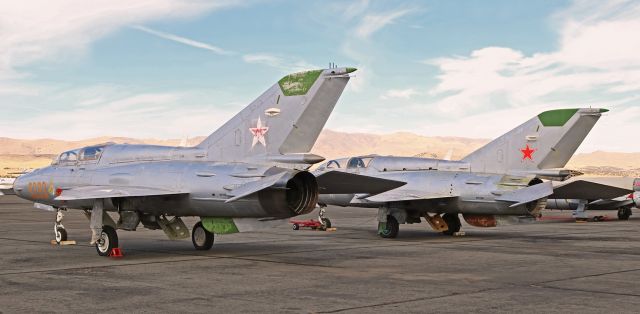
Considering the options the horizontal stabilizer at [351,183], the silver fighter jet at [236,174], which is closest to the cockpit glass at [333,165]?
the horizontal stabilizer at [351,183]

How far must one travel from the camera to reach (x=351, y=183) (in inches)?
596

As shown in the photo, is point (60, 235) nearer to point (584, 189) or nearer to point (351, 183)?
point (351, 183)

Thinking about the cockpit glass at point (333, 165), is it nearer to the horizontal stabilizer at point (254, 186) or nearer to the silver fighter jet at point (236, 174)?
the silver fighter jet at point (236, 174)

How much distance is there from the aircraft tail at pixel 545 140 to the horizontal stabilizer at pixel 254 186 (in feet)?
33.5

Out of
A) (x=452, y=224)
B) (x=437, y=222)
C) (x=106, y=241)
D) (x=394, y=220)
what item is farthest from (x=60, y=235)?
(x=452, y=224)

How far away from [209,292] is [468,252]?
8.48 m

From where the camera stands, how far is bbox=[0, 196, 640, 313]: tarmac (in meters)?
8.98

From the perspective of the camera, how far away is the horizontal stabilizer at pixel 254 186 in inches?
517

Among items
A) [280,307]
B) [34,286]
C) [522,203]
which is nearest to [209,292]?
[280,307]

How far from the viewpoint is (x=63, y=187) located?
1658cm

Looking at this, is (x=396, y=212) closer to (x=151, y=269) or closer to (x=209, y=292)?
(x=151, y=269)

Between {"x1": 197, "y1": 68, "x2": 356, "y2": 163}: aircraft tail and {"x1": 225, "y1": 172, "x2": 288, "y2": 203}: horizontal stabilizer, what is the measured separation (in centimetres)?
110

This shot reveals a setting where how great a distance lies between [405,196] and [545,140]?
15.1 ft

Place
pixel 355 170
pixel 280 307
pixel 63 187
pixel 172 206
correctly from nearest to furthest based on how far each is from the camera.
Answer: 1. pixel 280 307
2. pixel 172 206
3. pixel 63 187
4. pixel 355 170
